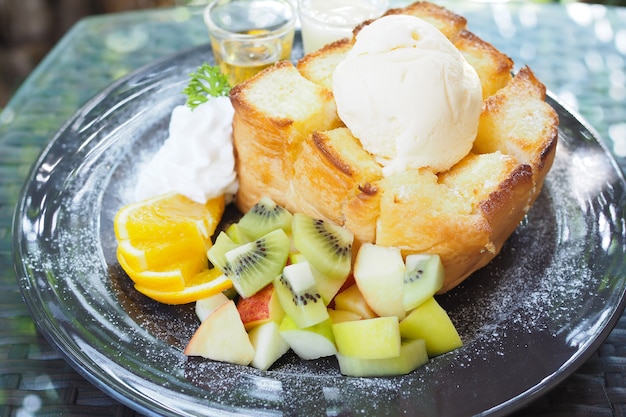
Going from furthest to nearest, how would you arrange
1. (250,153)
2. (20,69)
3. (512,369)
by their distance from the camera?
(20,69), (250,153), (512,369)

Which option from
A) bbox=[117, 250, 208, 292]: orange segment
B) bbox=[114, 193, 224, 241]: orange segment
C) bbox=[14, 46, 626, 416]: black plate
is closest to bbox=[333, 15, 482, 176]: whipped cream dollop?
bbox=[14, 46, 626, 416]: black plate

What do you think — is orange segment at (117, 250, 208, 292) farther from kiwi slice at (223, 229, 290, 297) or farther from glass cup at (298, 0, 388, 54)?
glass cup at (298, 0, 388, 54)

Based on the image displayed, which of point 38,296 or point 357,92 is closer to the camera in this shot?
point 38,296

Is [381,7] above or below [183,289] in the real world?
above

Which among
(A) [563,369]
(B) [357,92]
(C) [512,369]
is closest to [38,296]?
(B) [357,92]

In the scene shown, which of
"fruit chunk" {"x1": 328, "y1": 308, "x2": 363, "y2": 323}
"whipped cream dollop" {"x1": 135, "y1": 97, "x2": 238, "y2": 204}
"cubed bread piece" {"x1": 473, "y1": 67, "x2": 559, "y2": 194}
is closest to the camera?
"fruit chunk" {"x1": 328, "y1": 308, "x2": 363, "y2": 323}

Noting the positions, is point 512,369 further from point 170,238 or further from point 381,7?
point 381,7

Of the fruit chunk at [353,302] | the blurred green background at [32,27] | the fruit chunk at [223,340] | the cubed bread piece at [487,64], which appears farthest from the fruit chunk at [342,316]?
the blurred green background at [32,27]
